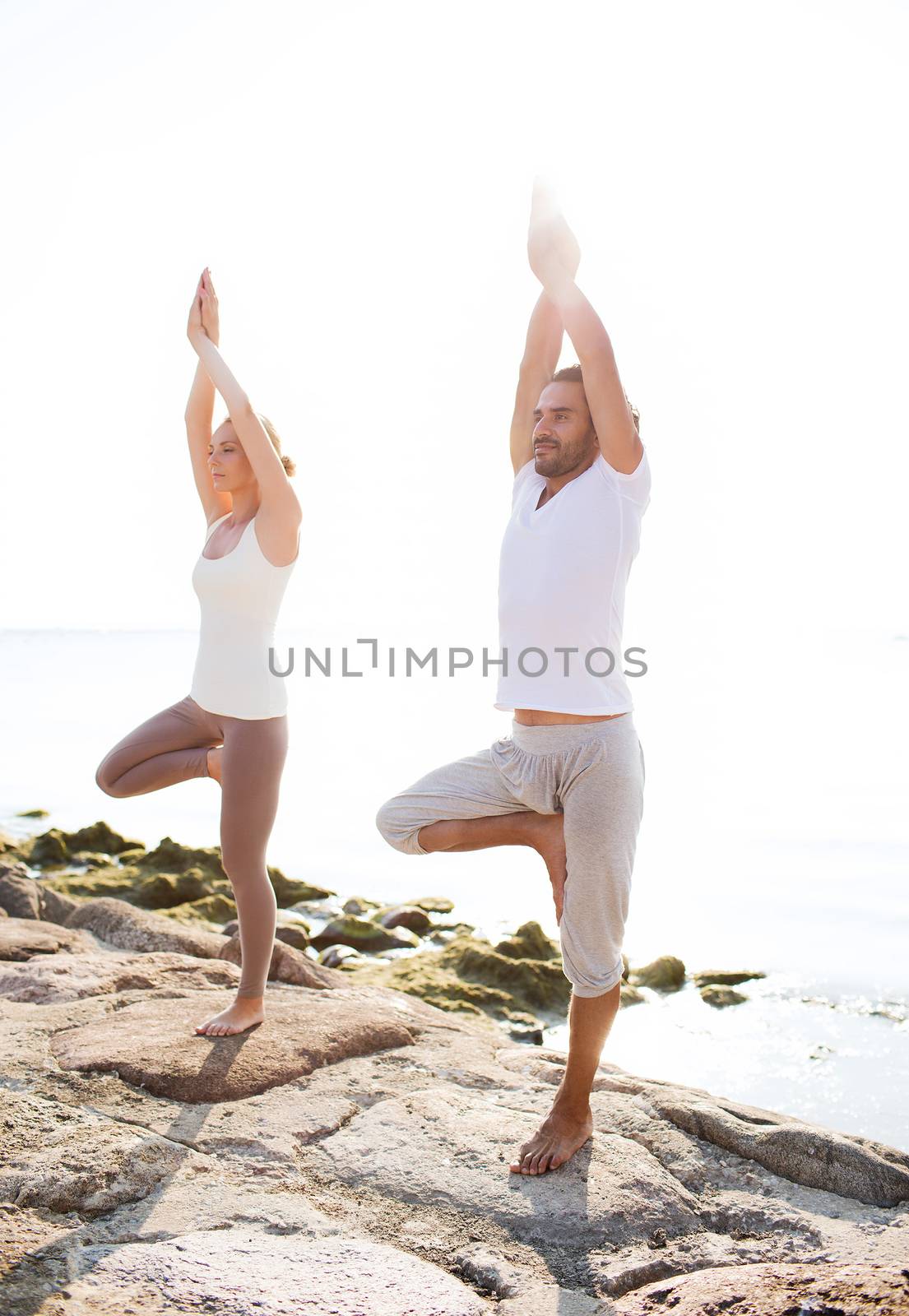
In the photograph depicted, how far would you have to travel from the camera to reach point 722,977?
7562 mm

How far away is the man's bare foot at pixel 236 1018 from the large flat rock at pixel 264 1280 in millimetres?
1294

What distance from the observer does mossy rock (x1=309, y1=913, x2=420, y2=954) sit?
8.03m

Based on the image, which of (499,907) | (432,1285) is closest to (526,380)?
(432,1285)

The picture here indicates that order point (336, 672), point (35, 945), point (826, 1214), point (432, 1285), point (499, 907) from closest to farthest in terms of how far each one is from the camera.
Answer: point (432, 1285) < point (826, 1214) < point (35, 945) < point (499, 907) < point (336, 672)

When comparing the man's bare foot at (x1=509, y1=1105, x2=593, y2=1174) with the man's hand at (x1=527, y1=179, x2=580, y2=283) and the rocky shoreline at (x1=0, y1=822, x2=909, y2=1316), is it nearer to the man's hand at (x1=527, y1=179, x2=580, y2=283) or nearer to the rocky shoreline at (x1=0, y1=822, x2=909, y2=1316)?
the rocky shoreline at (x1=0, y1=822, x2=909, y2=1316)

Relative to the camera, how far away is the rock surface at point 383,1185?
8.20 feet

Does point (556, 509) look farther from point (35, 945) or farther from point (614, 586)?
point (35, 945)

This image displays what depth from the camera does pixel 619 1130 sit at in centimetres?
353

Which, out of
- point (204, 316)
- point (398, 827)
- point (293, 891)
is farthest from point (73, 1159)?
point (293, 891)

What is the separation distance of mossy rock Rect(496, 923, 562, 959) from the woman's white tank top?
4.08m

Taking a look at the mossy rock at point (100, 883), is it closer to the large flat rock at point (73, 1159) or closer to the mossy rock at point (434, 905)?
the mossy rock at point (434, 905)

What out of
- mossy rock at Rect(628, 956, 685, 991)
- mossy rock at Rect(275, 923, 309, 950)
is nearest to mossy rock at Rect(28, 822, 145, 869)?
mossy rock at Rect(275, 923, 309, 950)

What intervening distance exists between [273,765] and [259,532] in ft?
2.75

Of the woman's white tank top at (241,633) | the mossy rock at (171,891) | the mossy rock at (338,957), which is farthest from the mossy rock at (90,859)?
the woman's white tank top at (241,633)
